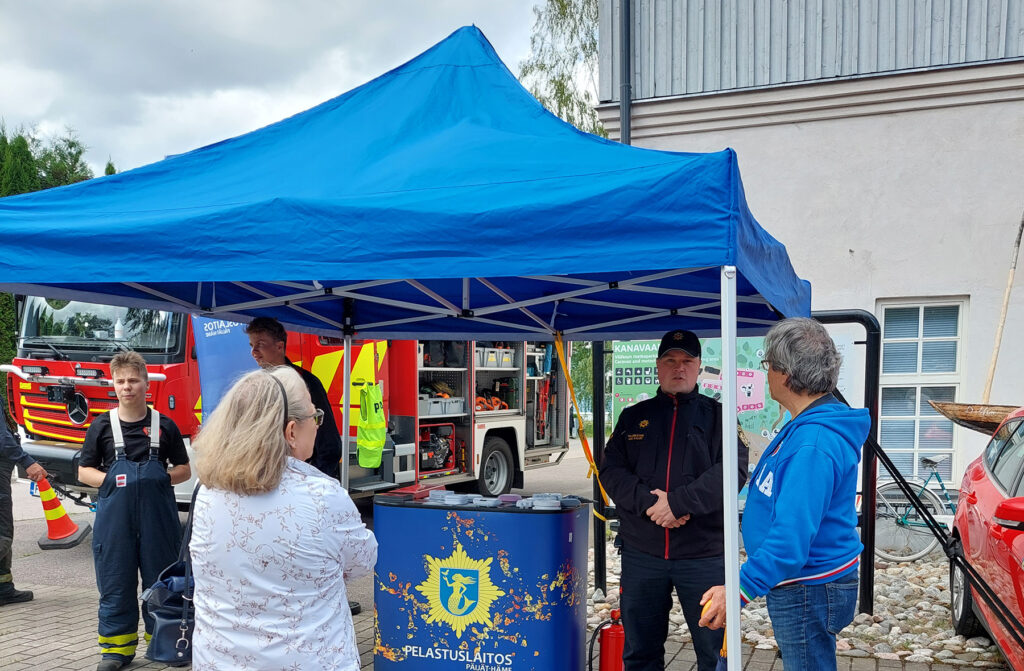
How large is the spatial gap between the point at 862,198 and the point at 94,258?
6.96 metres

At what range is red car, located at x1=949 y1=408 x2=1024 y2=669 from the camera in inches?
149

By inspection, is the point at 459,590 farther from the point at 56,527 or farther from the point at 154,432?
the point at 56,527

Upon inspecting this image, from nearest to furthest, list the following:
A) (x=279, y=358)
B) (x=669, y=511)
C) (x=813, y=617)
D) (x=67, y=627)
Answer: (x=813, y=617) → (x=669, y=511) → (x=279, y=358) → (x=67, y=627)

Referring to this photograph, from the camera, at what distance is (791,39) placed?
826cm

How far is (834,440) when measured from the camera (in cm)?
264

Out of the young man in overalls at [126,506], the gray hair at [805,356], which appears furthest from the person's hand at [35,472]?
the gray hair at [805,356]

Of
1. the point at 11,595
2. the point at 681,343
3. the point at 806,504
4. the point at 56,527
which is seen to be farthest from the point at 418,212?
the point at 56,527

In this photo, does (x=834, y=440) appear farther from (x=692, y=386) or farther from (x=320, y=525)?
(x=320, y=525)

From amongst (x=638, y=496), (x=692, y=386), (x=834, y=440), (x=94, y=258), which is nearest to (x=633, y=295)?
(x=692, y=386)

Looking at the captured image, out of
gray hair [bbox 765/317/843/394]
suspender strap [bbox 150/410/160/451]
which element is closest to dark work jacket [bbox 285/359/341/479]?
suspender strap [bbox 150/410/160/451]

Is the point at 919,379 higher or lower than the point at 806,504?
higher

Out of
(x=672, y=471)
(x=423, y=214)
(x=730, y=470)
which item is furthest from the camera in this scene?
(x=672, y=471)

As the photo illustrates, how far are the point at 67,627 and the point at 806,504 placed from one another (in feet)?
16.7

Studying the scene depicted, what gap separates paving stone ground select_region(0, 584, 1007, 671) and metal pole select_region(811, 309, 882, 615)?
851 millimetres
